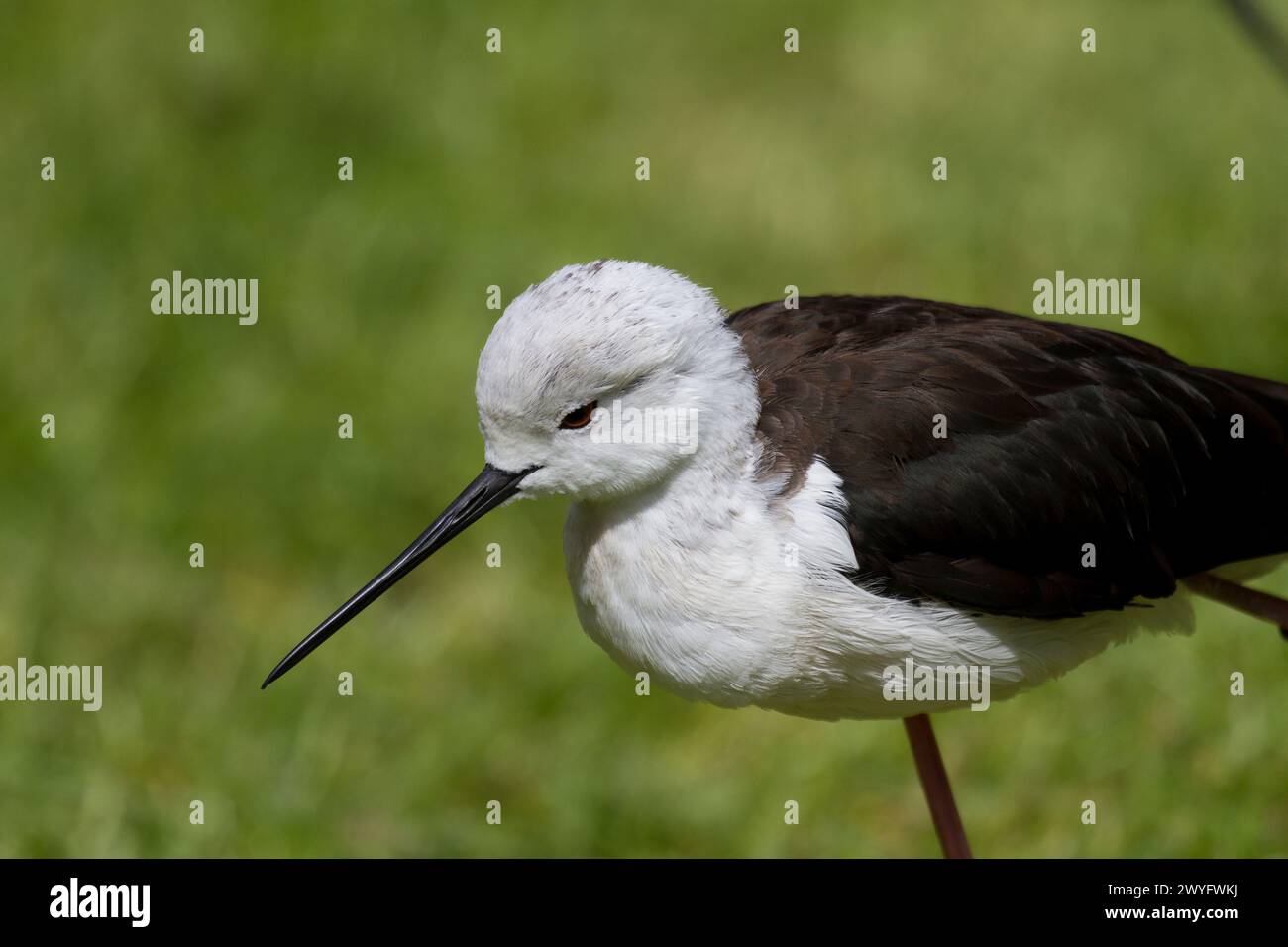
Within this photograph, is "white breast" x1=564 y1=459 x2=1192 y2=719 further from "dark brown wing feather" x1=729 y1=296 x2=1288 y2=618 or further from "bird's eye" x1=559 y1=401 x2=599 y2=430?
"bird's eye" x1=559 y1=401 x2=599 y2=430

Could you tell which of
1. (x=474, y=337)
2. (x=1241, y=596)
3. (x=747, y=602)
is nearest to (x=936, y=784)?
(x=1241, y=596)

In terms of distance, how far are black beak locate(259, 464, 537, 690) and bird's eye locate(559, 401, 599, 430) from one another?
17cm

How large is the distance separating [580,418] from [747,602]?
657 mm

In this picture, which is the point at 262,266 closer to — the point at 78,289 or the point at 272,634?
the point at 78,289

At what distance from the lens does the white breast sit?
4289 mm

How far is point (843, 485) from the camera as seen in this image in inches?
172

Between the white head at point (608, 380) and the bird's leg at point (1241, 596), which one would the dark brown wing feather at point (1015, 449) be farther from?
the white head at point (608, 380)

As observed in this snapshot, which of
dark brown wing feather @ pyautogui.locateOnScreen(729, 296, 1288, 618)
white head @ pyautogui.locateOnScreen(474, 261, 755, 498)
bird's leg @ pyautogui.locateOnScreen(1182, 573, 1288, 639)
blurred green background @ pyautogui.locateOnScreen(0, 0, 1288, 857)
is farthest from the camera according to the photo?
blurred green background @ pyautogui.locateOnScreen(0, 0, 1288, 857)

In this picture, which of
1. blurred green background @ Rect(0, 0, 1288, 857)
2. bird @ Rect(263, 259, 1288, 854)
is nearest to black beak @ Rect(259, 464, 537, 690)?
bird @ Rect(263, 259, 1288, 854)

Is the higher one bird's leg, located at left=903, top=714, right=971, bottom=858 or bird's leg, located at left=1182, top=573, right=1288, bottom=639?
bird's leg, located at left=1182, top=573, right=1288, bottom=639

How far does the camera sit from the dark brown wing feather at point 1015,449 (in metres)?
4.45

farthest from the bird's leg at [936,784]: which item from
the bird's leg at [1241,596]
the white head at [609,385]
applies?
the white head at [609,385]

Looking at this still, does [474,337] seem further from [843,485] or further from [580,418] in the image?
[843,485]

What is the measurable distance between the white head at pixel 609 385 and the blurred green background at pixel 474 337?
232cm
